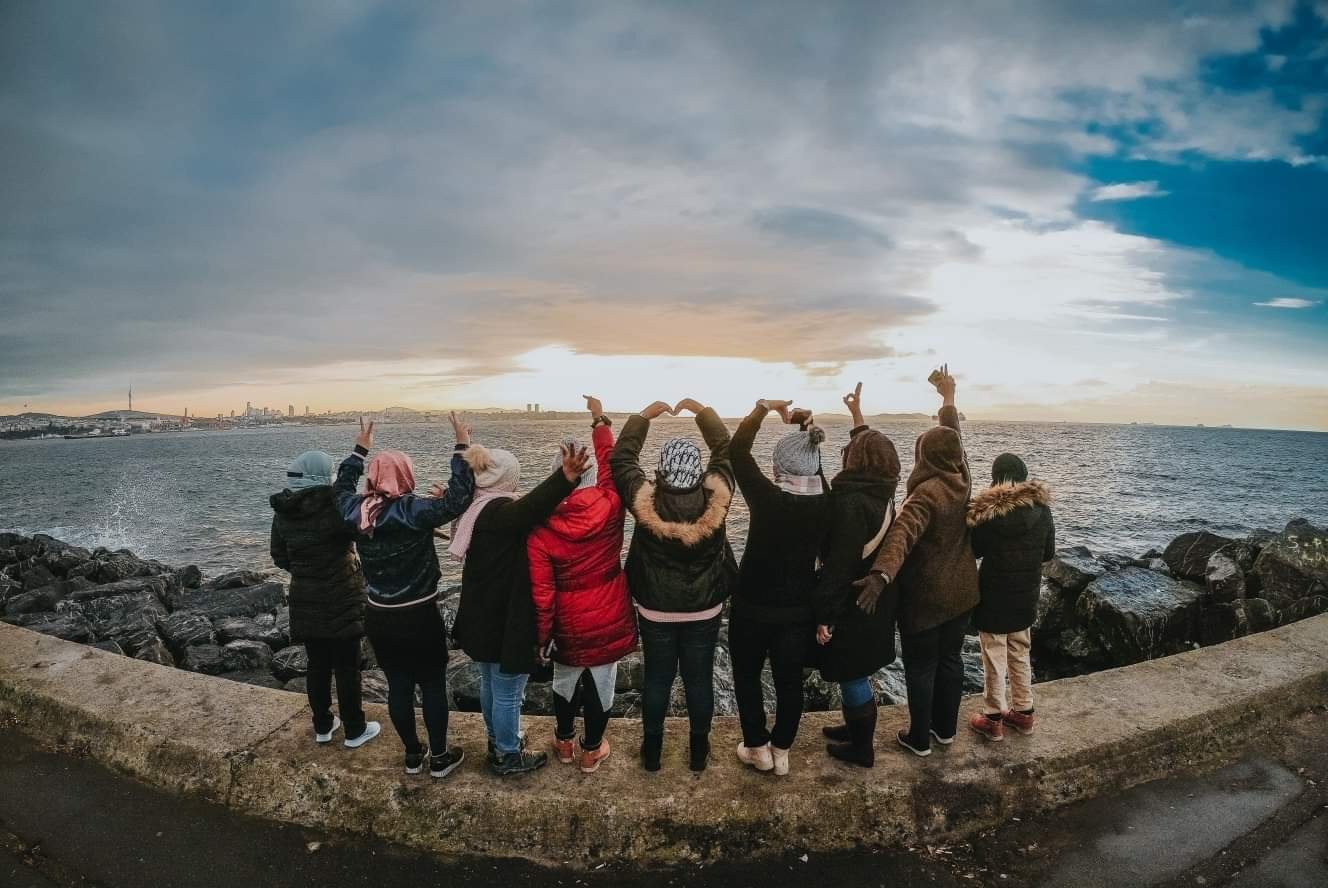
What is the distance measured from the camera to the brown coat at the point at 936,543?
387cm

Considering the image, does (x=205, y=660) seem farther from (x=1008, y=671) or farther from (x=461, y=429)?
(x=1008, y=671)

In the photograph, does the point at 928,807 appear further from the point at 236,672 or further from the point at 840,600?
the point at 236,672

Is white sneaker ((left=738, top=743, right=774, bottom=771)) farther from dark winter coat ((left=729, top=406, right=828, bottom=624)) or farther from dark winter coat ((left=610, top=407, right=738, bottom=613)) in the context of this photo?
dark winter coat ((left=610, top=407, right=738, bottom=613))

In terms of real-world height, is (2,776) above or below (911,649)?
below

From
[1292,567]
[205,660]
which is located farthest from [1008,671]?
[205,660]

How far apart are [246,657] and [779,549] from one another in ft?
25.4

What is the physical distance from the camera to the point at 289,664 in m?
8.16

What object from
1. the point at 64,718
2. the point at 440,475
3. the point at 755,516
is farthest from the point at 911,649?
the point at 440,475

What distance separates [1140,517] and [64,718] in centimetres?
3307

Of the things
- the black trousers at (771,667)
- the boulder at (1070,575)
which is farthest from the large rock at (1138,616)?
the black trousers at (771,667)

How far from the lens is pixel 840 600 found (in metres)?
3.68

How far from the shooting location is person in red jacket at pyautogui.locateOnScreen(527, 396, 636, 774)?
3582mm

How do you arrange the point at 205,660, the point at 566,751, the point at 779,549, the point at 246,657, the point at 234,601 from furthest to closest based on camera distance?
the point at 234,601 < the point at 246,657 < the point at 205,660 < the point at 566,751 < the point at 779,549

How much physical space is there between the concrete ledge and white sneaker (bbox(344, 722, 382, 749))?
0.24 ft
